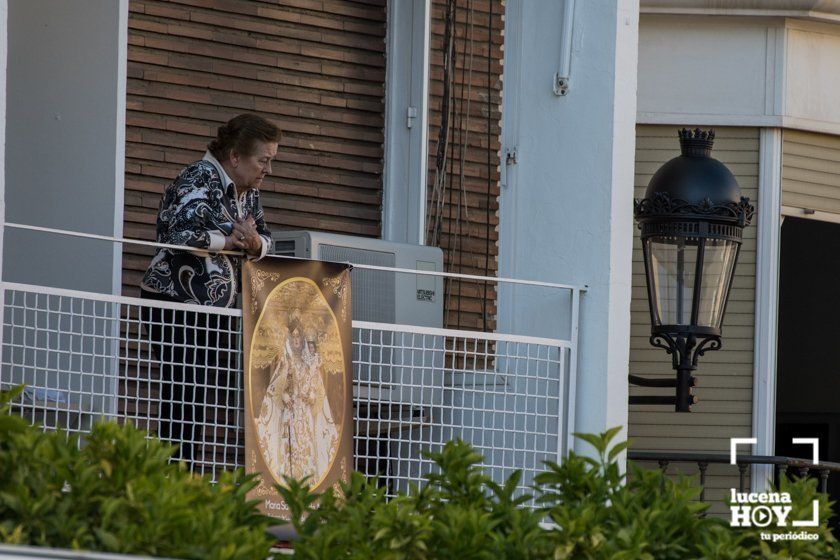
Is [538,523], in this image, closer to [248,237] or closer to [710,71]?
[248,237]

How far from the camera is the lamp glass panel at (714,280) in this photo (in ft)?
27.6

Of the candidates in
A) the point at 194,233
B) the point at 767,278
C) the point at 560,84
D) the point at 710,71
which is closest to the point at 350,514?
the point at 194,233

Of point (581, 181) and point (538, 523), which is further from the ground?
point (581, 181)

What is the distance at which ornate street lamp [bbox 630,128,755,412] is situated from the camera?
27.6 feet

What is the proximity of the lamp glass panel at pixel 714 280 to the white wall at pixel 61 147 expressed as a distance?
9.62 feet

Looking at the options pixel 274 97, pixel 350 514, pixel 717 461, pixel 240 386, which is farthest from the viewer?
pixel 717 461

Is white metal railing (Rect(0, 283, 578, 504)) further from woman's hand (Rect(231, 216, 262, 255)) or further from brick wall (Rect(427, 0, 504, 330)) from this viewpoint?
brick wall (Rect(427, 0, 504, 330))

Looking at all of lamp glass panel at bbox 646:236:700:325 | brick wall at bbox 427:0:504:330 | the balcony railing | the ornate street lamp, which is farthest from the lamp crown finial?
the balcony railing

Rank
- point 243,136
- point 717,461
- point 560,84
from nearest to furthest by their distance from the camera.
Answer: point 243,136
point 560,84
point 717,461

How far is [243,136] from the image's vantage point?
751 cm

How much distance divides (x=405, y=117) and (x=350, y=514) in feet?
15.4

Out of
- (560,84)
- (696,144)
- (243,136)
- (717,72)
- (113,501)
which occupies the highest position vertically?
(717,72)

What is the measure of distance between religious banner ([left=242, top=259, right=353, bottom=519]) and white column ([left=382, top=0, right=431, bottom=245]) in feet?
7.25

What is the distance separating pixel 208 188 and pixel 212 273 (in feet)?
1.23
